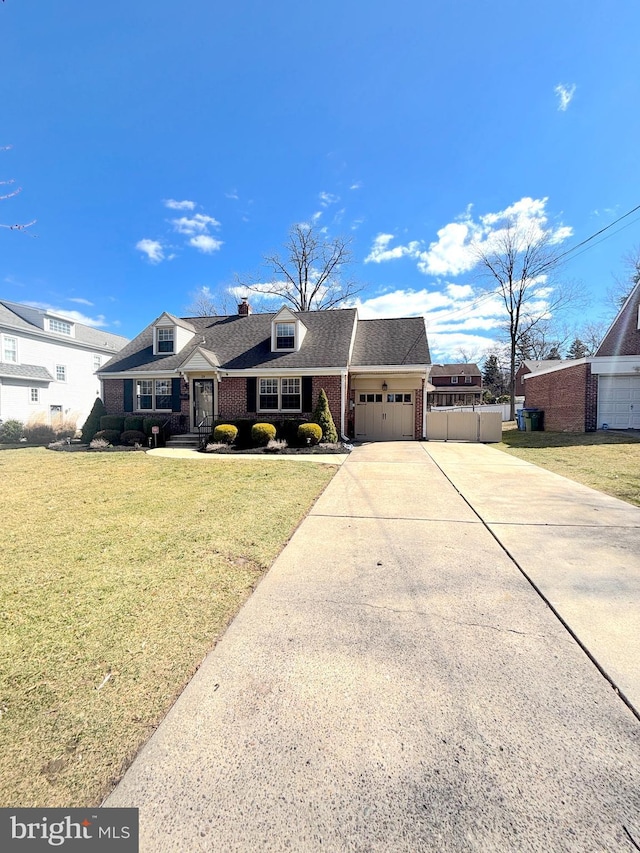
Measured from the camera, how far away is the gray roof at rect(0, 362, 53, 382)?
68.4ft

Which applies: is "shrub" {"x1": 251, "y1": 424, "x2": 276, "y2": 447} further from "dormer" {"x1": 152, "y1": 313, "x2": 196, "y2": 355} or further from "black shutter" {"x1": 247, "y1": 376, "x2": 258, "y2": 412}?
"dormer" {"x1": 152, "y1": 313, "x2": 196, "y2": 355}

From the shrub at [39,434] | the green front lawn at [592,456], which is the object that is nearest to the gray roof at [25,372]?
the shrub at [39,434]

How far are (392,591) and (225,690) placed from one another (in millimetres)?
1702

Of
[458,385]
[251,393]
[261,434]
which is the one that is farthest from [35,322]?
[458,385]

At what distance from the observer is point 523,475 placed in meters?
8.74

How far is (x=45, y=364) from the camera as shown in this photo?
24.3m

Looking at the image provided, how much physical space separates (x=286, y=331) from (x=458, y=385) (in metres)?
43.6

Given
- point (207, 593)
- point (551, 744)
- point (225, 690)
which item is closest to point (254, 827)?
point (225, 690)

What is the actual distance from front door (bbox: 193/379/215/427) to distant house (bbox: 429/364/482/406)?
40.6 meters

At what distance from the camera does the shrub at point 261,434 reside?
46.1 ft

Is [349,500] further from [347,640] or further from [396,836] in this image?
[396,836]

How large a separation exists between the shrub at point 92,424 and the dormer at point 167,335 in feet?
11.9

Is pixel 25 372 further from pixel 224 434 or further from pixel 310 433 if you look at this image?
pixel 310 433

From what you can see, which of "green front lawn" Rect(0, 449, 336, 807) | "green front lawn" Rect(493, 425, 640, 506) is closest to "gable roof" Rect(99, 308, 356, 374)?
"green front lawn" Rect(493, 425, 640, 506)
